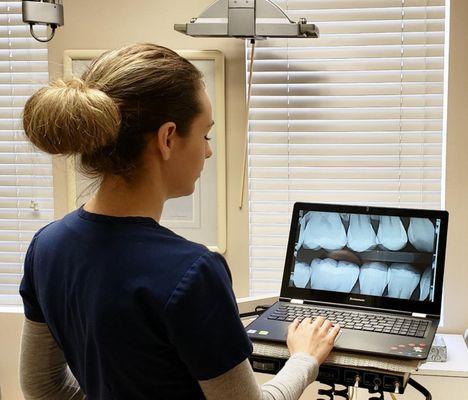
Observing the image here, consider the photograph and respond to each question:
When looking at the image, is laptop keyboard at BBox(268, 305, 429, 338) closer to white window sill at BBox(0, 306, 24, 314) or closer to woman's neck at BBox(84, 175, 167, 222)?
woman's neck at BBox(84, 175, 167, 222)

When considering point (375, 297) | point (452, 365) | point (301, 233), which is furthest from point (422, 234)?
point (452, 365)

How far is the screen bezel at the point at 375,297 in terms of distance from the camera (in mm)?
1582

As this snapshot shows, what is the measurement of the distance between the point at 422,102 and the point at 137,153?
149 centimetres

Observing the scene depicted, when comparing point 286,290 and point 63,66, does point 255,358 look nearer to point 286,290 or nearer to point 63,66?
point 286,290

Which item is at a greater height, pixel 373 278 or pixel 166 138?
pixel 166 138

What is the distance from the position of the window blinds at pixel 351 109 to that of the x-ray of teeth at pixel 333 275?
0.61 metres

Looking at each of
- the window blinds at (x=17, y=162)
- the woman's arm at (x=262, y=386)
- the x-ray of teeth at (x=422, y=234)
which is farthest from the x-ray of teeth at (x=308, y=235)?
the window blinds at (x=17, y=162)

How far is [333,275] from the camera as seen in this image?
1.69m

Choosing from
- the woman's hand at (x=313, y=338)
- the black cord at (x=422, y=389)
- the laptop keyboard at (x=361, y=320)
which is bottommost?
the black cord at (x=422, y=389)

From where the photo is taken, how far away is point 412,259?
1.62m

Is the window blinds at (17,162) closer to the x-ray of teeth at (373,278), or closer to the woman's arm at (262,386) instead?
A: the x-ray of teeth at (373,278)

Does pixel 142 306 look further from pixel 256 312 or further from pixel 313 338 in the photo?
pixel 256 312

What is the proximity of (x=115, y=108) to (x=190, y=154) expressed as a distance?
0.13 m

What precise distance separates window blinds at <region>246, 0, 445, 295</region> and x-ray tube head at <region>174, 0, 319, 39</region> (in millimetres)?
274
